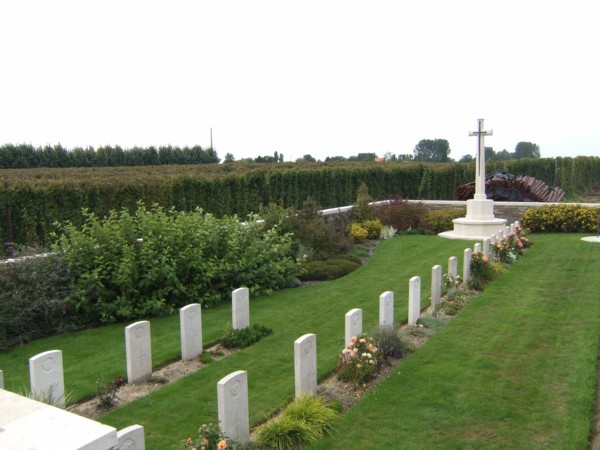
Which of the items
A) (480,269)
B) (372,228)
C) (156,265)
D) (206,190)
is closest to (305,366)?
(156,265)

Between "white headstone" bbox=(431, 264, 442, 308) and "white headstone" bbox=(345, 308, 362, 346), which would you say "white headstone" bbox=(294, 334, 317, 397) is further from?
"white headstone" bbox=(431, 264, 442, 308)

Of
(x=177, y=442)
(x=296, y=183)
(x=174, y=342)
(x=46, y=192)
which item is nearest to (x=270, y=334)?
(x=174, y=342)

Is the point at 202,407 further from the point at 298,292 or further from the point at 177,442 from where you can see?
the point at 298,292

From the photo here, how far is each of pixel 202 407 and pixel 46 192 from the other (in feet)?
24.7

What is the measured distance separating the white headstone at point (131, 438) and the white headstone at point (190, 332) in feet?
10.6

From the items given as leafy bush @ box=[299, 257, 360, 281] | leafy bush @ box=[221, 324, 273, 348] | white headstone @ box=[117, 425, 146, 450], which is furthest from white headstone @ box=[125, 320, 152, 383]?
leafy bush @ box=[299, 257, 360, 281]

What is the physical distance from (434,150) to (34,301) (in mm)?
65583

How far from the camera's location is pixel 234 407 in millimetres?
4301

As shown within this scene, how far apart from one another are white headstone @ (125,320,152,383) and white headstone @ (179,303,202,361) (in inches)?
22.6

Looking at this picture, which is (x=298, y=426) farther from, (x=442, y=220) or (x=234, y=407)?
(x=442, y=220)

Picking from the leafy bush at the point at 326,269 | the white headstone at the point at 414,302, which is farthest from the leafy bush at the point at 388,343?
the leafy bush at the point at 326,269

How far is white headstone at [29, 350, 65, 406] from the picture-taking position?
16.3 feet

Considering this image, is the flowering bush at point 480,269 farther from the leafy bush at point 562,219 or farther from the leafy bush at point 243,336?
the leafy bush at point 562,219

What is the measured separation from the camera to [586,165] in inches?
1772
